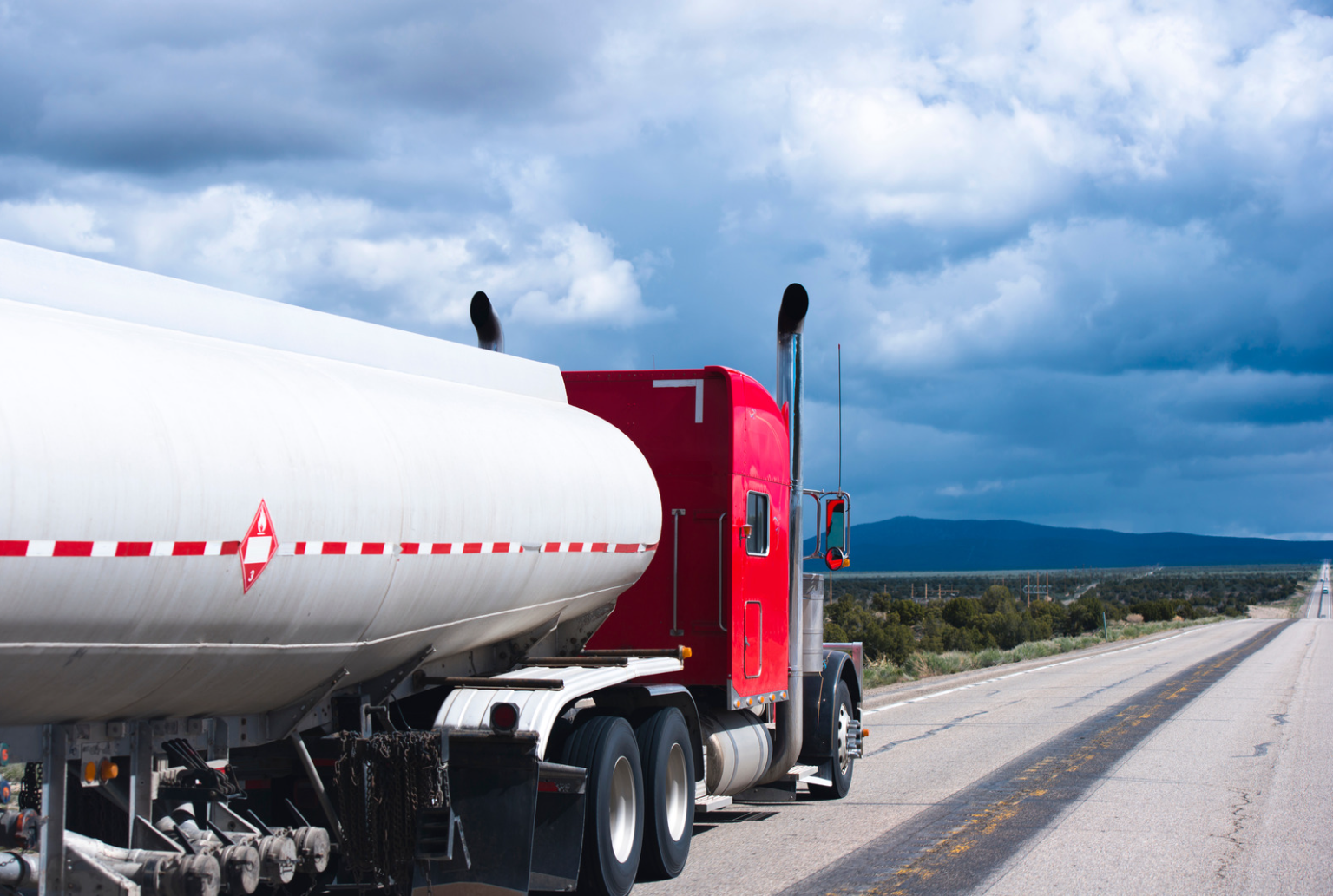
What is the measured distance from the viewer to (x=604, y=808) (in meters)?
7.72

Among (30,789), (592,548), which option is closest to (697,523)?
(592,548)

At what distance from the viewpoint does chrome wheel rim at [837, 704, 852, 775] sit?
1224 cm

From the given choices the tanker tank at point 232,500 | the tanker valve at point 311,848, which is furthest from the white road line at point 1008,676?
the tanker valve at point 311,848

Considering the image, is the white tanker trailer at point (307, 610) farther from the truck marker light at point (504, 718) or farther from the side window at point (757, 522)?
the side window at point (757, 522)

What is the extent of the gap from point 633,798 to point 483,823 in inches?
68.2

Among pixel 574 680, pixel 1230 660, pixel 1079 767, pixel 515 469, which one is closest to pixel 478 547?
pixel 515 469

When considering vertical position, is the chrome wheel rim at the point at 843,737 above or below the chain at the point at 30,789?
below

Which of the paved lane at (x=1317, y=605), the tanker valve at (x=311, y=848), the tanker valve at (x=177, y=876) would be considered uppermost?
the tanker valve at (x=177, y=876)

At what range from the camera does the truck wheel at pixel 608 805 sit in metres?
7.65

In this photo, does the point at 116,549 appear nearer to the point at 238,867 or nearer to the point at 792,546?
the point at 238,867

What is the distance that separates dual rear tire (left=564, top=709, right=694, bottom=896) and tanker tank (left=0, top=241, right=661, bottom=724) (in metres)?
0.93

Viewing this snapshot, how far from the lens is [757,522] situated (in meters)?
10.8

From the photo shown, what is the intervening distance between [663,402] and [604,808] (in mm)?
3613

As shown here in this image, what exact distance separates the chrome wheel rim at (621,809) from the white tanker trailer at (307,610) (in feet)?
0.07
